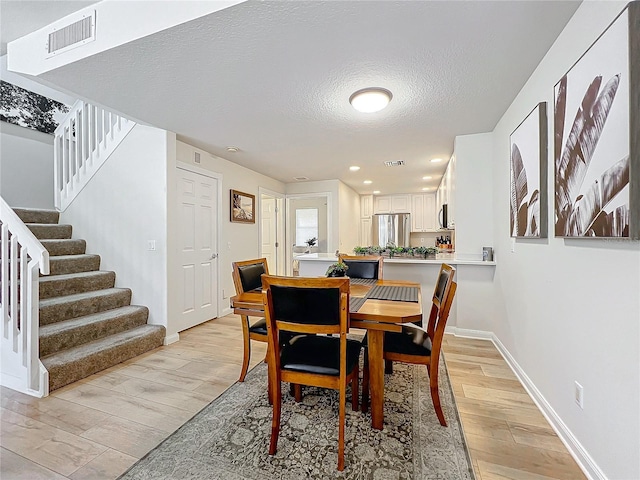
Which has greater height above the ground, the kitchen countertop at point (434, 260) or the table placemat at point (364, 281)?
the kitchen countertop at point (434, 260)

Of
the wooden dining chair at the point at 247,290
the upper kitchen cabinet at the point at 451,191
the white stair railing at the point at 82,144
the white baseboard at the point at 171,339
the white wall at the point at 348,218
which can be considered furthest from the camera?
the white wall at the point at 348,218

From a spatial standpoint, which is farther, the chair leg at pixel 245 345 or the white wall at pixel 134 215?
the white wall at pixel 134 215

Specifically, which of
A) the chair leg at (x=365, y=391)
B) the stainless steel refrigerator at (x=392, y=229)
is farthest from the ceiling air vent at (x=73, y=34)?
the stainless steel refrigerator at (x=392, y=229)

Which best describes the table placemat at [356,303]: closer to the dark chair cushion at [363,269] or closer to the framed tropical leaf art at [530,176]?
the dark chair cushion at [363,269]

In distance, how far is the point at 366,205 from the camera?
7.70m

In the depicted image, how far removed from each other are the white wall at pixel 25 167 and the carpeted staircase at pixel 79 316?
91cm

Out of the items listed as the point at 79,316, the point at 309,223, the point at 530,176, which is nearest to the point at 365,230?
the point at 309,223

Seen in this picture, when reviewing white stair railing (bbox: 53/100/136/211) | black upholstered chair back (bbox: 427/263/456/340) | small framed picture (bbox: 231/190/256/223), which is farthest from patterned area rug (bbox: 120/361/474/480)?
white stair railing (bbox: 53/100/136/211)

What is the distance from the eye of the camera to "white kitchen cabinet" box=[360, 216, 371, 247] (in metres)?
7.66

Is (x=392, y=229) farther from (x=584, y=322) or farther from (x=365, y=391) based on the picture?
(x=584, y=322)

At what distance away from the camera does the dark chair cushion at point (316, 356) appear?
151 centimetres

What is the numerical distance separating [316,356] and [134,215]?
9.55ft

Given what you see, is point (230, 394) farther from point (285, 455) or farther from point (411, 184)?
point (411, 184)

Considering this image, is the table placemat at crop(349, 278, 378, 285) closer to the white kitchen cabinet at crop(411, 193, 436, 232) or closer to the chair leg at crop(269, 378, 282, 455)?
the chair leg at crop(269, 378, 282, 455)
